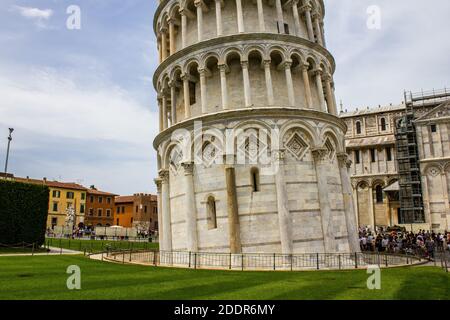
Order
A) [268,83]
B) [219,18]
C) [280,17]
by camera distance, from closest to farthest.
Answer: [268,83], [219,18], [280,17]

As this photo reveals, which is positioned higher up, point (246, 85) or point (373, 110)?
point (373, 110)

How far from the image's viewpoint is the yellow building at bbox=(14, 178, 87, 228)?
242ft

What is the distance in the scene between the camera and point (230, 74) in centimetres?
2244

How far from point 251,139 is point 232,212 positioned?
4.21 meters

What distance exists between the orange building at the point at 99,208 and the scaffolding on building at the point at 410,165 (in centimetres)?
6127

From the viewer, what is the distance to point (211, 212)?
20453 millimetres

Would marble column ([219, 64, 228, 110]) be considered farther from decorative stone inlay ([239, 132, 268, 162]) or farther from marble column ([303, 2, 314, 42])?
marble column ([303, 2, 314, 42])

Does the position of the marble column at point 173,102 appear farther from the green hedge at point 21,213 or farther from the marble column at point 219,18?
the green hedge at point 21,213

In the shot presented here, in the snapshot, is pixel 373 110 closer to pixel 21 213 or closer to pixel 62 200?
pixel 21 213

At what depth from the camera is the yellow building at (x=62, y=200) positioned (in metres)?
73.8

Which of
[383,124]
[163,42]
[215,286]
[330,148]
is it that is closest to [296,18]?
[330,148]

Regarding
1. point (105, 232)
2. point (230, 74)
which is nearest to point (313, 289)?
point (230, 74)

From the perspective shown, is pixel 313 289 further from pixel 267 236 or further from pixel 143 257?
pixel 143 257
